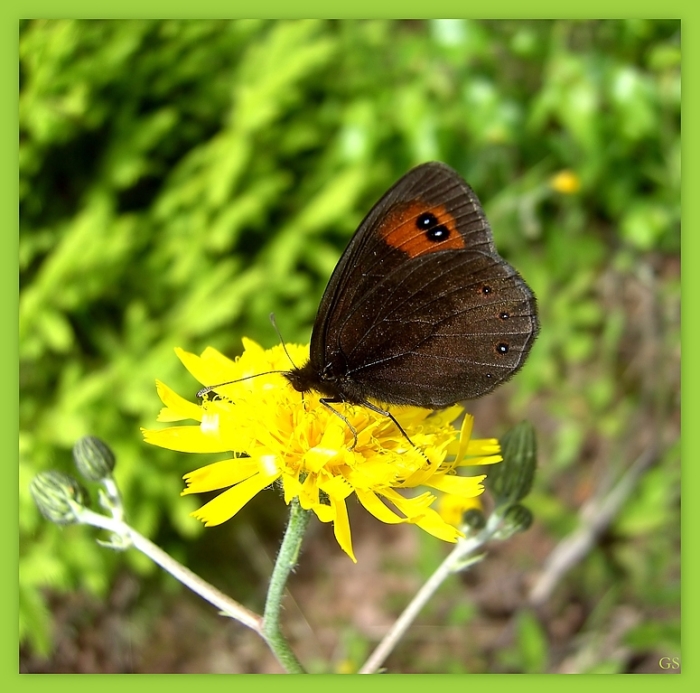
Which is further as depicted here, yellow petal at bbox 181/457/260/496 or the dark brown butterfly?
the dark brown butterfly

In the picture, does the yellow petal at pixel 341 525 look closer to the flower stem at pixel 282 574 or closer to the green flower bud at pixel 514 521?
the flower stem at pixel 282 574

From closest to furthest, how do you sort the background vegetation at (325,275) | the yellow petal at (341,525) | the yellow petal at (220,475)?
the yellow petal at (341,525), the yellow petal at (220,475), the background vegetation at (325,275)

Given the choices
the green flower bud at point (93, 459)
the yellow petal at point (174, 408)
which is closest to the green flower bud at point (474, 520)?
the yellow petal at point (174, 408)

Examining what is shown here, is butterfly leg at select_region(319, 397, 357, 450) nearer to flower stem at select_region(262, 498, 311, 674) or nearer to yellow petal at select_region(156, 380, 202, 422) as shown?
flower stem at select_region(262, 498, 311, 674)

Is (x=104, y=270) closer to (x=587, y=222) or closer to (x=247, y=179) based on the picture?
(x=247, y=179)

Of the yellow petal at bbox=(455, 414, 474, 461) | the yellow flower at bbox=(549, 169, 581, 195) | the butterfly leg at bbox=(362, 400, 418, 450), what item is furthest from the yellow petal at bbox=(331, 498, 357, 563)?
the yellow flower at bbox=(549, 169, 581, 195)
